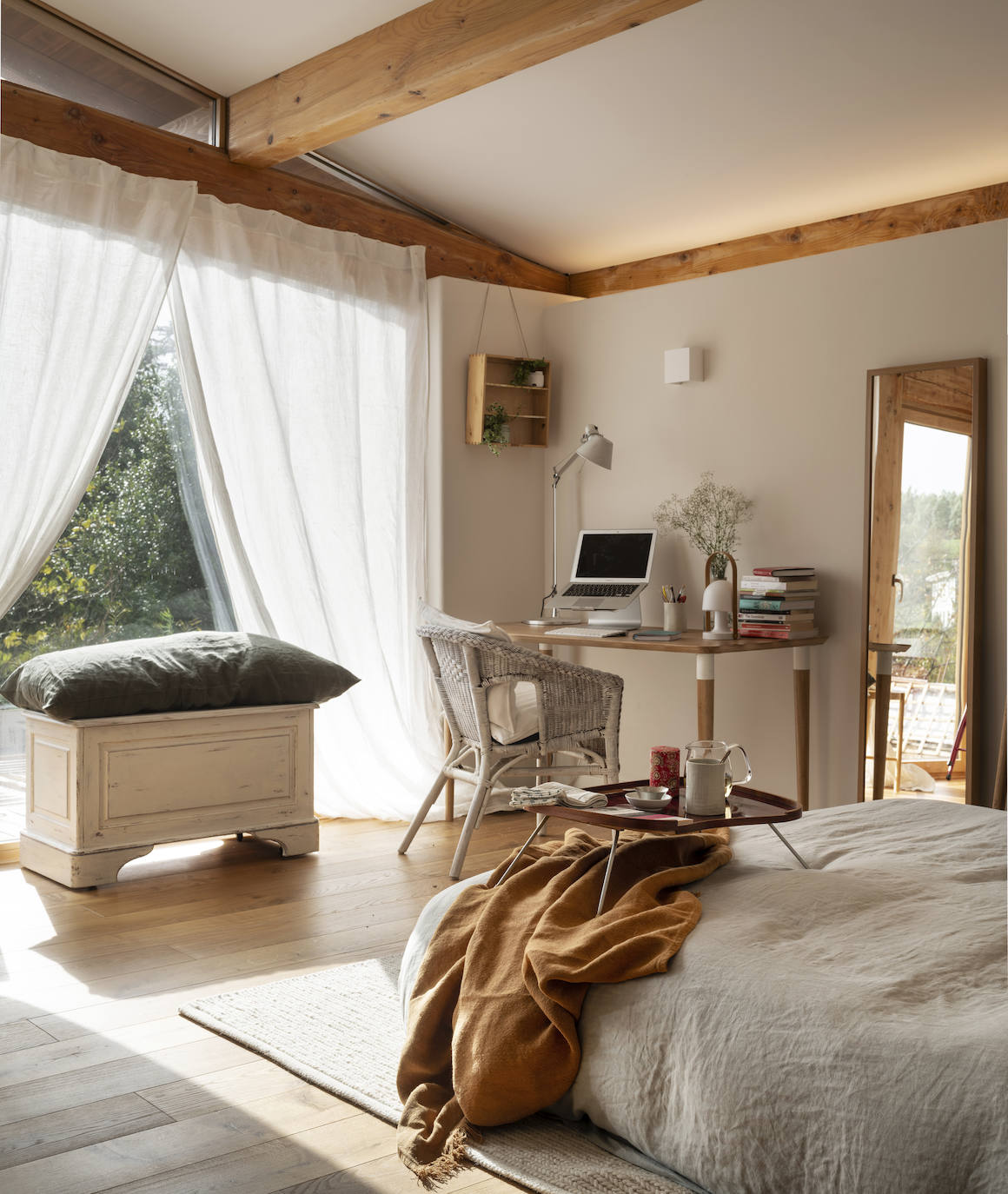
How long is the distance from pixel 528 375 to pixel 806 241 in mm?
1294

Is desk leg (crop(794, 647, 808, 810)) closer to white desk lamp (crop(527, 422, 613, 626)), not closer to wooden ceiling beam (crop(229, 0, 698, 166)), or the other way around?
white desk lamp (crop(527, 422, 613, 626))

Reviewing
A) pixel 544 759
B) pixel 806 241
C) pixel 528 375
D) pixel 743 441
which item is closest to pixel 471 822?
pixel 544 759

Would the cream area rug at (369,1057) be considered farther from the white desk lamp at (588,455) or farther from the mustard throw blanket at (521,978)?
the white desk lamp at (588,455)

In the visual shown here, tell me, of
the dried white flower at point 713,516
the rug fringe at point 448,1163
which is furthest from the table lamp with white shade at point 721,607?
Result: the rug fringe at point 448,1163

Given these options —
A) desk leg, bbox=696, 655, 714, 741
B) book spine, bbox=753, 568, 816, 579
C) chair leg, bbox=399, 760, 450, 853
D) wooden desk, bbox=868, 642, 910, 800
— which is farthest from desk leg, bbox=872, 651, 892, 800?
chair leg, bbox=399, 760, 450, 853

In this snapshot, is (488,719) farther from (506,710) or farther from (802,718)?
(802,718)

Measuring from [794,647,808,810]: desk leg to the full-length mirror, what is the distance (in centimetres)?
21

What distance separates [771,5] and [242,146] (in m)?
1.97

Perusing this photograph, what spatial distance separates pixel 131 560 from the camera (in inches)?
173

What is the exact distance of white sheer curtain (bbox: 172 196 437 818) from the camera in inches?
175

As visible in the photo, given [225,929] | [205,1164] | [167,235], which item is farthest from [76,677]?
[205,1164]

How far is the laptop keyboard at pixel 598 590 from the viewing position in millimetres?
4883

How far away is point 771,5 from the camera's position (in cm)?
358

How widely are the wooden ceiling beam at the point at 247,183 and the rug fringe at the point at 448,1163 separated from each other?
2927 millimetres
